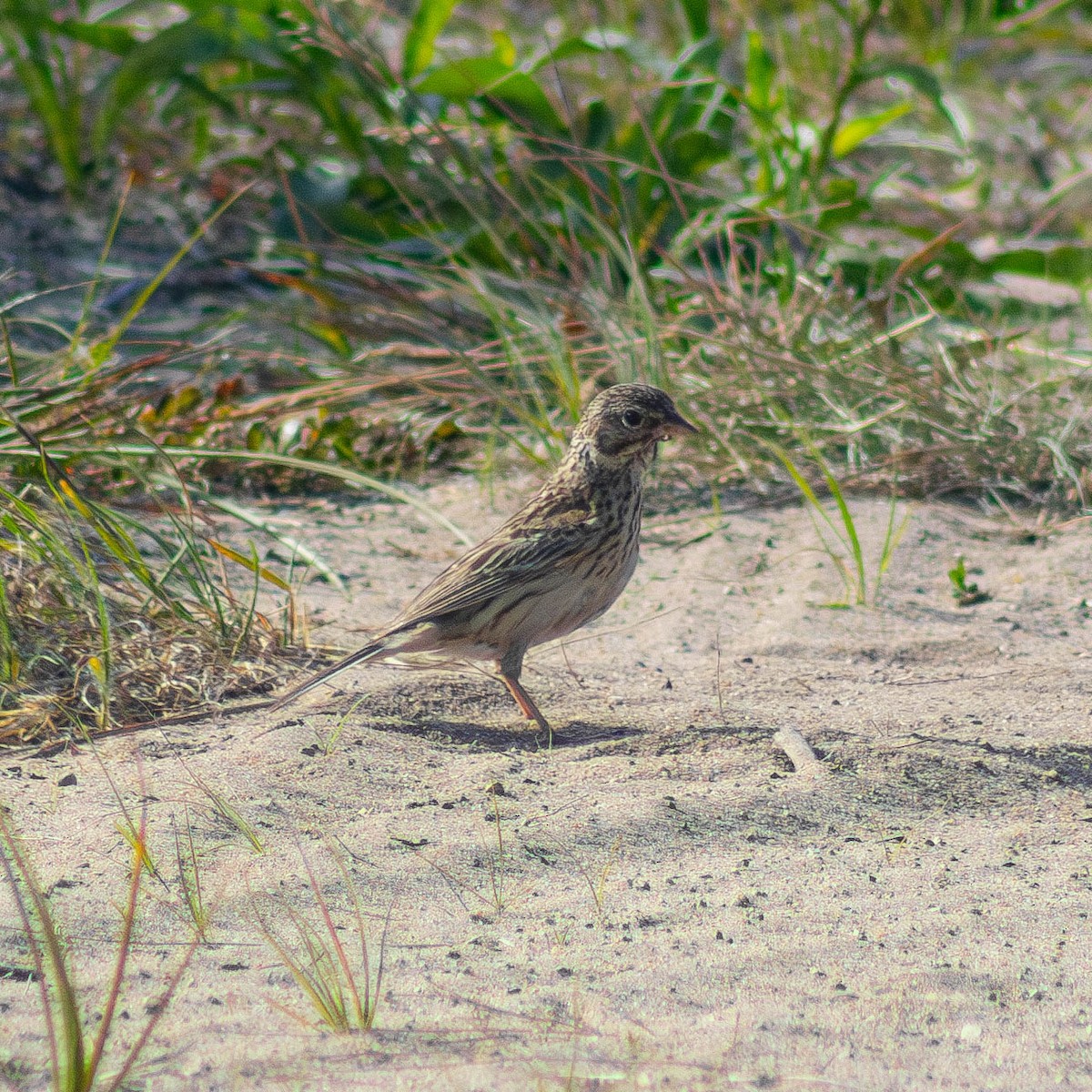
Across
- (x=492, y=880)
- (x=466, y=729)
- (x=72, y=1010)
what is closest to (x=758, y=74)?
(x=466, y=729)

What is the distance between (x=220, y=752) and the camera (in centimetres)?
312

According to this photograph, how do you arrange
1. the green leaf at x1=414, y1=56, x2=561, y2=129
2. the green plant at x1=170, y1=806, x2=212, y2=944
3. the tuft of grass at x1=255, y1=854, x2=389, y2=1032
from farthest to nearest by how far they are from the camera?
the green leaf at x1=414, y1=56, x2=561, y2=129 → the green plant at x1=170, y1=806, x2=212, y2=944 → the tuft of grass at x1=255, y1=854, x2=389, y2=1032

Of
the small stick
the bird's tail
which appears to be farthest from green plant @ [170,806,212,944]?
the small stick

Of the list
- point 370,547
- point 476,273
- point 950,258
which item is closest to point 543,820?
point 370,547

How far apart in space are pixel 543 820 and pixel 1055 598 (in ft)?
7.47

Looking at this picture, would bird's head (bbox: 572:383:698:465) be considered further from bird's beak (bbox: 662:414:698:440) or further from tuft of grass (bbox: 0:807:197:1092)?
tuft of grass (bbox: 0:807:197:1092)

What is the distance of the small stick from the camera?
3.14m

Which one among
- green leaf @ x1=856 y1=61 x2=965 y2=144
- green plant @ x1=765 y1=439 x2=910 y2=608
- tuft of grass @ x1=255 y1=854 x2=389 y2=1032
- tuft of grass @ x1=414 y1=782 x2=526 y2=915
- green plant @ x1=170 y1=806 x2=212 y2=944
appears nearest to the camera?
tuft of grass @ x1=255 y1=854 x2=389 y2=1032

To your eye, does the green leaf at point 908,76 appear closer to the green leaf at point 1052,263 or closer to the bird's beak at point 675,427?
the green leaf at point 1052,263

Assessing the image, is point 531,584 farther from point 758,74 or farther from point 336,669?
point 758,74

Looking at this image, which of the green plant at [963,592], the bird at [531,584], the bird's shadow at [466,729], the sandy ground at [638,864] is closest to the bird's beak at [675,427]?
the bird at [531,584]

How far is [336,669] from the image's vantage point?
3285 millimetres

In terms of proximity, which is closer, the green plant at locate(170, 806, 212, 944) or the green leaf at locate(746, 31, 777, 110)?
the green plant at locate(170, 806, 212, 944)

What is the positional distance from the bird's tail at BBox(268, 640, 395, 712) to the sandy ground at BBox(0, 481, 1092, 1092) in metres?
0.07
